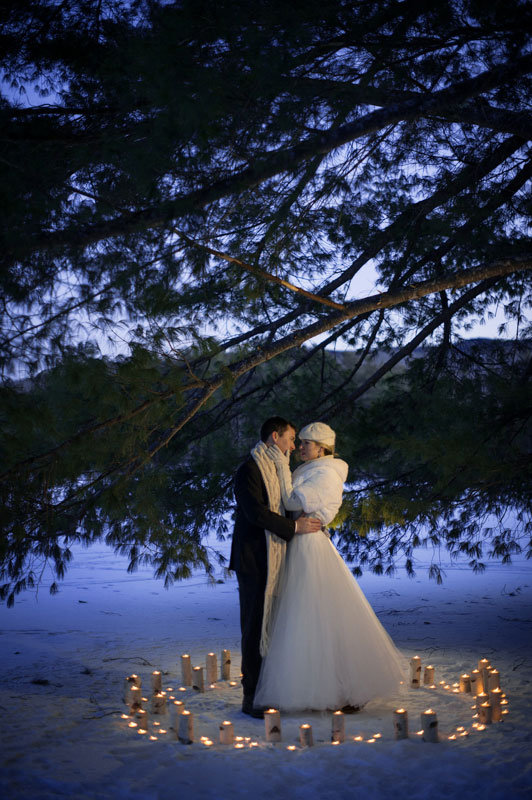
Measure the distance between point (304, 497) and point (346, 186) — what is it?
1816 mm

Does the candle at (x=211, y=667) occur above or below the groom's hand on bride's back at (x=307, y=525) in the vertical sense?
below

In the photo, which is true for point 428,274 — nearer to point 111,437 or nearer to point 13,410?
point 111,437

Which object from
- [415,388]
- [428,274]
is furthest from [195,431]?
[428,274]

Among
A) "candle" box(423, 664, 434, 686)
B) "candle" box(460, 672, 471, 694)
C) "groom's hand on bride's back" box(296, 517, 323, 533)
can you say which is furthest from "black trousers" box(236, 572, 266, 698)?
"candle" box(460, 672, 471, 694)

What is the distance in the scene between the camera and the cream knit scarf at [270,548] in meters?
3.86

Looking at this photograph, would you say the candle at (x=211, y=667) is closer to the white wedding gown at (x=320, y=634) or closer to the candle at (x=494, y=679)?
the white wedding gown at (x=320, y=634)

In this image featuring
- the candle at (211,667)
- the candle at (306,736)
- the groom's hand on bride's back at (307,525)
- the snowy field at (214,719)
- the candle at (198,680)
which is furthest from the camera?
the candle at (211,667)

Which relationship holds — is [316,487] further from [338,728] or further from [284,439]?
[338,728]

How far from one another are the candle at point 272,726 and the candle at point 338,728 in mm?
247

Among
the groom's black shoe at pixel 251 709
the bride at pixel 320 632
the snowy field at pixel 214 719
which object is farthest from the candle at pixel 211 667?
the bride at pixel 320 632

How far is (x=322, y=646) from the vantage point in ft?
12.1

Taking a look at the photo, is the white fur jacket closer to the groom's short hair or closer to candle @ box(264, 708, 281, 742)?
the groom's short hair

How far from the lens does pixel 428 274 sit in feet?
18.3

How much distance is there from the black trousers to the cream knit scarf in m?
0.03
